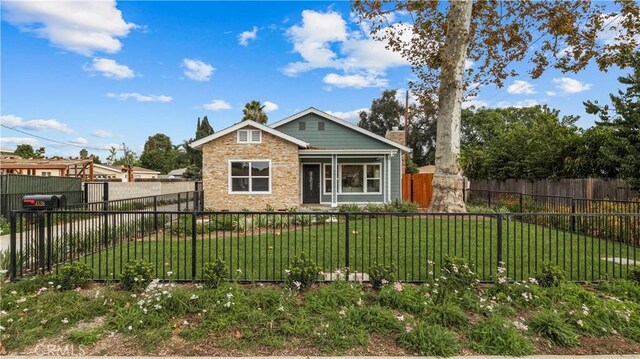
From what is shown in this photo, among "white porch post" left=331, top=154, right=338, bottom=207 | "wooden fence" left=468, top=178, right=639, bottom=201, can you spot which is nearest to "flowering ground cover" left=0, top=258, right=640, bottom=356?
"wooden fence" left=468, top=178, right=639, bottom=201

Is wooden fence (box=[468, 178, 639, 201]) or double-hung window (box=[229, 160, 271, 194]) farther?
double-hung window (box=[229, 160, 271, 194])

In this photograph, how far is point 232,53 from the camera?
15.3 meters

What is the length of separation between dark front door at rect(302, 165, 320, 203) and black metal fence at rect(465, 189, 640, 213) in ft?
27.4

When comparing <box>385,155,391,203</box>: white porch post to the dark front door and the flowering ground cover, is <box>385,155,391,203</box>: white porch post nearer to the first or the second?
the dark front door

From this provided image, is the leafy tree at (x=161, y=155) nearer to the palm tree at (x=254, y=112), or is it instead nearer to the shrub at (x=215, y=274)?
the palm tree at (x=254, y=112)

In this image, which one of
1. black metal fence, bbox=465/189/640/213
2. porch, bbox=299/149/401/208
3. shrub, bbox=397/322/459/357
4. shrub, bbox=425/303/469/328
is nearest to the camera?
shrub, bbox=397/322/459/357

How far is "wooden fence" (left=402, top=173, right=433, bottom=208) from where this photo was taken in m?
19.4

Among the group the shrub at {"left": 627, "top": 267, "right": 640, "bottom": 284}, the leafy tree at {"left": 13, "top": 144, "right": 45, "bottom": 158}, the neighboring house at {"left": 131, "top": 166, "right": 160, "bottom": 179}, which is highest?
the leafy tree at {"left": 13, "top": 144, "right": 45, "bottom": 158}

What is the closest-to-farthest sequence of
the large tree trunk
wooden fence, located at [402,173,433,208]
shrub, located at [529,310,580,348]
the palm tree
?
shrub, located at [529,310,580,348] < the large tree trunk < wooden fence, located at [402,173,433,208] < the palm tree

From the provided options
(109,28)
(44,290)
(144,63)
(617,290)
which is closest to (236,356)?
(44,290)

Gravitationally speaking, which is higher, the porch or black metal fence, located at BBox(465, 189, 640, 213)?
the porch

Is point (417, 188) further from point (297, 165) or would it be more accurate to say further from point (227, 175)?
point (227, 175)

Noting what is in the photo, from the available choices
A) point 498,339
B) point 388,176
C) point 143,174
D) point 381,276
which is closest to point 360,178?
point 388,176

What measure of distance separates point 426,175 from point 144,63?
14.8m
